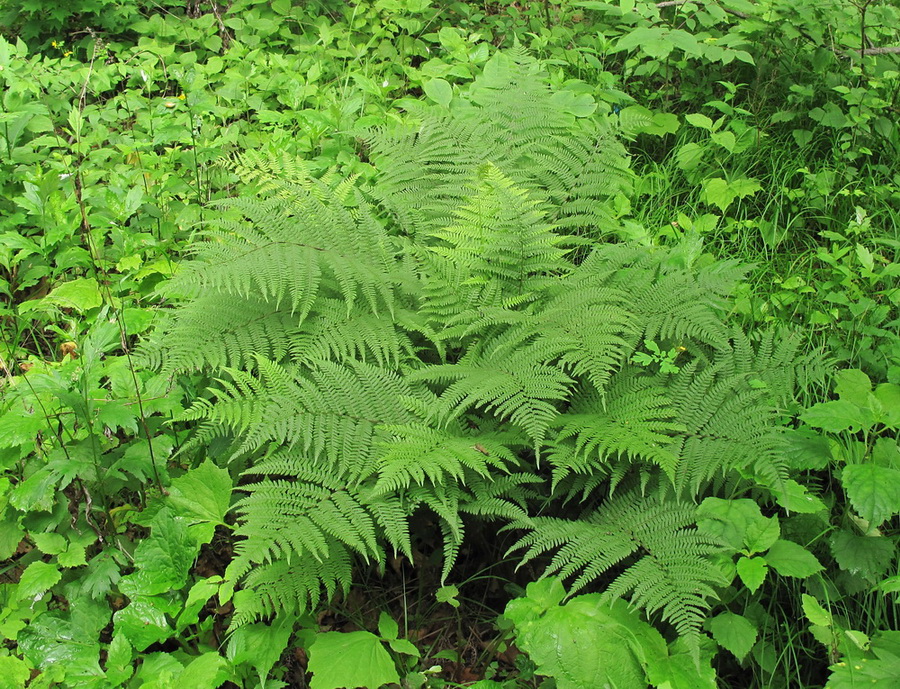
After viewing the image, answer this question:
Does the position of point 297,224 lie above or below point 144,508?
above

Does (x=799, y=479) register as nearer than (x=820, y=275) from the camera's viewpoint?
Yes

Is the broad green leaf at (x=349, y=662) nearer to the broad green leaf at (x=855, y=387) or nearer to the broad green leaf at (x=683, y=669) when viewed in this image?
the broad green leaf at (x=683, y=669)

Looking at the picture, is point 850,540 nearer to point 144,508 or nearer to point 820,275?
point 820,275

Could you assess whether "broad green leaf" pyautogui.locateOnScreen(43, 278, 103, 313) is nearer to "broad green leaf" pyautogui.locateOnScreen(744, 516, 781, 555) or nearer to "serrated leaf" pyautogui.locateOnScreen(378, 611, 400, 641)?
"serrated leaf" pyautogui.locateOnScreen(378, 611, 400, 641)

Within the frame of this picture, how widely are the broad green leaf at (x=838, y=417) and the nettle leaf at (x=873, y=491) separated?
0.14 m

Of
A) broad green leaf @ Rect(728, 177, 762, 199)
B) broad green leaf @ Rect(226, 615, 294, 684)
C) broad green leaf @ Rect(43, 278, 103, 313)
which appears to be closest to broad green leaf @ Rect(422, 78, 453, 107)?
broad green leaf @ Rect(728, 177, 762, 199)

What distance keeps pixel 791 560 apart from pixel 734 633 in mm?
261

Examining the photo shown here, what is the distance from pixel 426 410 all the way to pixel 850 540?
1.33 meters

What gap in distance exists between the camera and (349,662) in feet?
6.02

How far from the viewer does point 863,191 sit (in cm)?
354

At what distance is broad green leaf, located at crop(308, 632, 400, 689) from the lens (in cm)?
178

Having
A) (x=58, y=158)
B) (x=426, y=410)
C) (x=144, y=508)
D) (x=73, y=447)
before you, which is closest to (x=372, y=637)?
(x=426, y=410)

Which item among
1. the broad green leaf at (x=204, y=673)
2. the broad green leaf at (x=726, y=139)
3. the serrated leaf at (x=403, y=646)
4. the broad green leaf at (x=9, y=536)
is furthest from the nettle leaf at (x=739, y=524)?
the broad green leaf at (x=726, y=139)

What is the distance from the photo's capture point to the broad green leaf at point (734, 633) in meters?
1.80
